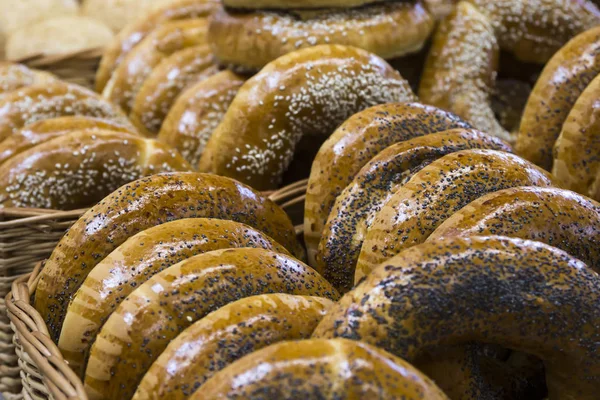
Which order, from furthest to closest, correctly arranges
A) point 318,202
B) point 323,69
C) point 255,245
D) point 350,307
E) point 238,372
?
point 323,69
point 318,202
point 255,245
point 350,307
point 238,372

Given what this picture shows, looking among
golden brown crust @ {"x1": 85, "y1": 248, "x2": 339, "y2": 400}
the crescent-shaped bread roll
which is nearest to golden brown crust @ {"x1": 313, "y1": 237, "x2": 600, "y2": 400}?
golden brown crust @ {"x1": 85, "y1": 248, "x2": 339, "y2": 400}

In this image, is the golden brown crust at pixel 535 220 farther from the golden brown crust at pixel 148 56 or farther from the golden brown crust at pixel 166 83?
the golden brown crust at pixel 148 56

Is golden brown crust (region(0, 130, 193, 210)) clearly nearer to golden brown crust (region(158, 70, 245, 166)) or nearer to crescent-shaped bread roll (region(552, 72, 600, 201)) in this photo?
golden brown crust (region(158, 70, 245, 166))

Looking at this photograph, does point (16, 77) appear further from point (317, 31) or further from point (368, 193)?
point (368, 193)

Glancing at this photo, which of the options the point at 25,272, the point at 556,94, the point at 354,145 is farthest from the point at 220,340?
the point at 556,94

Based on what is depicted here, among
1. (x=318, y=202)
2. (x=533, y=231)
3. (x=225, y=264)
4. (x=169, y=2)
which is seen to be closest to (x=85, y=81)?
(x=169, y=2)

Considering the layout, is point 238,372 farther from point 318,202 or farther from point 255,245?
point 318,202
